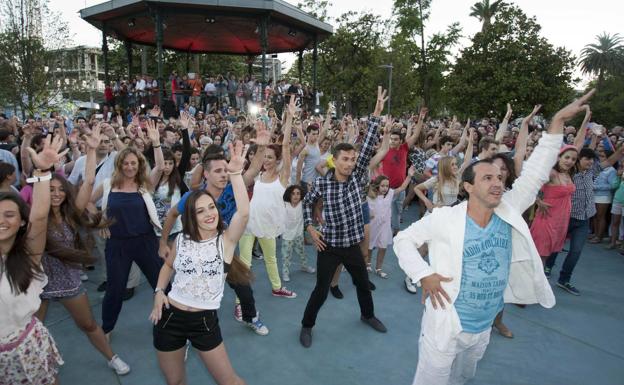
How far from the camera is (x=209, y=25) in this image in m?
19.5

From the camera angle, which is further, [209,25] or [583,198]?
[209,25]

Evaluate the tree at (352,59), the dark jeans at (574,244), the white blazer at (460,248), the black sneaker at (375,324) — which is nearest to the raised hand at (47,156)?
the white blazer at (460,248)

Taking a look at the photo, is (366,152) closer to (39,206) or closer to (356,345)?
(356,345)

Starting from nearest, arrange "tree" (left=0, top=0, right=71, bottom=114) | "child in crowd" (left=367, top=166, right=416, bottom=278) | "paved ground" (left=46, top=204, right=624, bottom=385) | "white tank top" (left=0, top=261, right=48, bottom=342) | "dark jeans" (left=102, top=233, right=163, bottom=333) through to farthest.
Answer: "white tank top" (left=0, top=261, right=48, bottom=342) < "paved ground" (left=46, top=204, right=624, bottom=385) < "dark jeans" (left=102, top=233, right=163, bottom=333) < "child in crowd" (left=367, top=166, right=416, bottom=278) < "tree" (left=0, top=0, right=71, bottom=114)

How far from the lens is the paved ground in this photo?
353cm

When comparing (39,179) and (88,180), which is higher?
(39,179)

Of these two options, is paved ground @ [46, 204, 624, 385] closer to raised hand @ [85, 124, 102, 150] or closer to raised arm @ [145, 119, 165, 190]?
raised arm @ [145, 119, 165, 190]

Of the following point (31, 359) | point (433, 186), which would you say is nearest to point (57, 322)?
point (31, 359)

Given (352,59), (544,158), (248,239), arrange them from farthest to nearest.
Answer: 1. (352,59)
2. (248,239)
3. (544,158)

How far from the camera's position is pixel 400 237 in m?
2.57

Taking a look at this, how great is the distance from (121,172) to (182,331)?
193 cm

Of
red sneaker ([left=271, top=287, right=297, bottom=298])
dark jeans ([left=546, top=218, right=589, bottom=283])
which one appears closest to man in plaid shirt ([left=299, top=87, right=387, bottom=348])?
red sneaker ([left=271, top=287, right=297, bottom=298])

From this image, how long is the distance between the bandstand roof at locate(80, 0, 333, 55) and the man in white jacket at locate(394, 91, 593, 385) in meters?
14.1

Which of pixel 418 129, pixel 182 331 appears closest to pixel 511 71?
pixel 418 129
